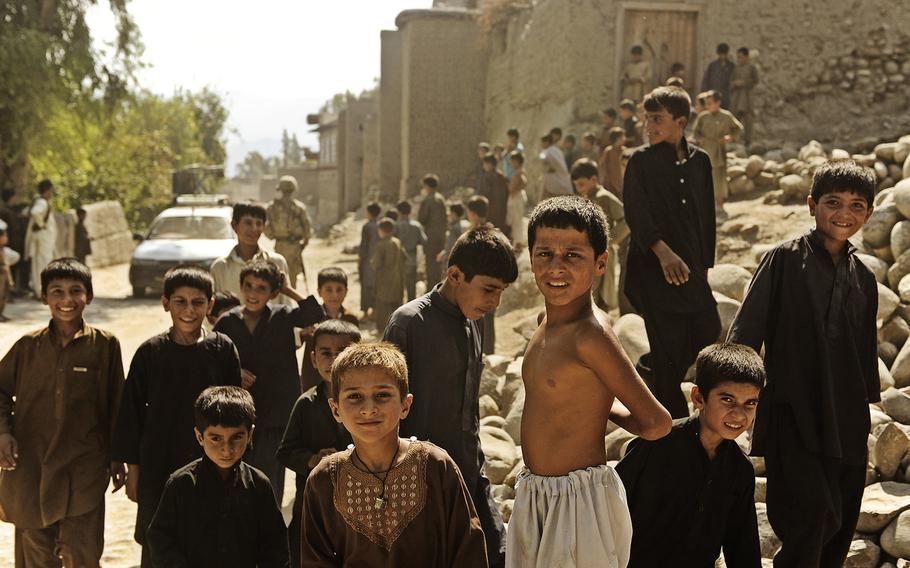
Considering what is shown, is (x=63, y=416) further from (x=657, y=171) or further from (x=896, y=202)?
(x=896, y=202)

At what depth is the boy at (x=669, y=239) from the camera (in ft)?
15.5

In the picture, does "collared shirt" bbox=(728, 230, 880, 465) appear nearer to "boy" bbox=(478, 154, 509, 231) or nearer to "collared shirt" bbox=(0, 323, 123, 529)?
"collared shirt" bbox=(0, 323, 123, 529)

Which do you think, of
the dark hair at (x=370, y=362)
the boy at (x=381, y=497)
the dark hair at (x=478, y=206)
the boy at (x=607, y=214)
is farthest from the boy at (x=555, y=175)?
the boy at (x=381, y=497)

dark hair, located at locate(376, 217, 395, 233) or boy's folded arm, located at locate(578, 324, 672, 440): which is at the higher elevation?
boy's folded arm, located at locate(578, 324, 672, 440)

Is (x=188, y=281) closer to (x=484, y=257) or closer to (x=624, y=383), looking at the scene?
(x=484, y=257)

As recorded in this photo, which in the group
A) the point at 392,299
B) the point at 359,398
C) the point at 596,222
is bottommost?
the point at 392,299

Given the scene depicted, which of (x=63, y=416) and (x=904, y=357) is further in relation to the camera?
(x=904, y=357)

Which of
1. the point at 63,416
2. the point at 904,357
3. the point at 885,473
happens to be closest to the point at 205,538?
the point at 63,416

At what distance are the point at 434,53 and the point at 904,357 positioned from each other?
623 inches

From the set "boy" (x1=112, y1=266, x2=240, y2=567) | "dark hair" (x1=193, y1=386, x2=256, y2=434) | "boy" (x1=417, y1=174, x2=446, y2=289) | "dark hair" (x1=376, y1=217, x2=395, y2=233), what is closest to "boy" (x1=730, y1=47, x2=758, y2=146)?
"boy" (x1=417, y1=174, x2=446, y2=289)

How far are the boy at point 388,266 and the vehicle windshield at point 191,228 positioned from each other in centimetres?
482

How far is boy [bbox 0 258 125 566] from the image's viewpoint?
14.5ft

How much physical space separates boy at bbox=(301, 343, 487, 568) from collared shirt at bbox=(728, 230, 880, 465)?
1.57 metres

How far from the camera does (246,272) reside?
505 cm
